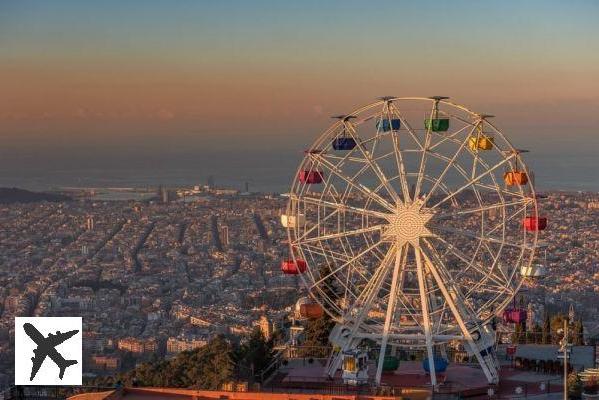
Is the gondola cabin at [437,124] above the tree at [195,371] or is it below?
above

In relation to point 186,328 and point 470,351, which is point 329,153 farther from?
point 186,328

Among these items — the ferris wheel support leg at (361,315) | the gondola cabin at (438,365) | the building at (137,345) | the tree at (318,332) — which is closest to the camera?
the gondola cabin at (438,365)

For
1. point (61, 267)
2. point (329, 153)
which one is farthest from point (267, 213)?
point (329, 153)

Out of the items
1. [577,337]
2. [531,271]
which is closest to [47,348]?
[531,271]

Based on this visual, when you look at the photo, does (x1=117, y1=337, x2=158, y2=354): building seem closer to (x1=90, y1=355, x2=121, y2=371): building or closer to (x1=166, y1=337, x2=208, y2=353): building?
(x1=166, y1=337, x2=208, y2=353): building

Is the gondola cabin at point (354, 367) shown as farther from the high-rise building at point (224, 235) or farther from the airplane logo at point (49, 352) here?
the high-rise building at point (224, 235)

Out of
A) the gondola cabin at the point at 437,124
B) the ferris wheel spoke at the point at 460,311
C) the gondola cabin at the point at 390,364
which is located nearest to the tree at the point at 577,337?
the ferris wheel spoke at the point at 460,311

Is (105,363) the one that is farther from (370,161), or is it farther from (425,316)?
(425,316)
